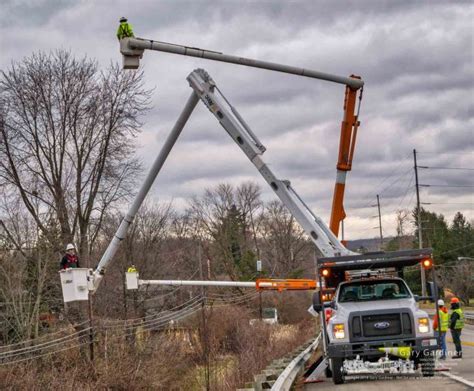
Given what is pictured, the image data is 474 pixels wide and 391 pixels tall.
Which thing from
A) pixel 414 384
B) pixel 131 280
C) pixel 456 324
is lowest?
pixel 414 384

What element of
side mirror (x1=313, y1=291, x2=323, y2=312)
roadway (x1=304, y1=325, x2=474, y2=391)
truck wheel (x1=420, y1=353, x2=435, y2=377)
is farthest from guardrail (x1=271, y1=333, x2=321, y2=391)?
truck wheel (x1=420, y1=353, x2=435, y2=377)

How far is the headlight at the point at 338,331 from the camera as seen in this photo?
552 inches

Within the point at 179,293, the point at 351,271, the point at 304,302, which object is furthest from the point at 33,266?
the point at 304,302

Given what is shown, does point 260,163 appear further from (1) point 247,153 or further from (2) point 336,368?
(2) point 336,368

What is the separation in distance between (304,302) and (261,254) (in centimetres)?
3113

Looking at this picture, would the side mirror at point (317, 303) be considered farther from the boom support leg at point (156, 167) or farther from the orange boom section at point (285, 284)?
the orange boom section at point (285, 284)

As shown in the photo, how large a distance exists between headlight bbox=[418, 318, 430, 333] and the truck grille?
197 mm

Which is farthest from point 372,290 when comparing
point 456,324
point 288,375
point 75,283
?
point 75,283

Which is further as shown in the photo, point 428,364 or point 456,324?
point 456,324

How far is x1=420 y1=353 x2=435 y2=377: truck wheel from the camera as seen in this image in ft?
45.9

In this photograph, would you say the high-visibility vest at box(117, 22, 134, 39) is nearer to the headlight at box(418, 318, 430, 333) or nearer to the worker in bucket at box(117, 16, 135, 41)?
the worker in bucket at box(117, 16, 135, 41)

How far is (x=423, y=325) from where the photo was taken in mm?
13906

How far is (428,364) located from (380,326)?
49.0 inches

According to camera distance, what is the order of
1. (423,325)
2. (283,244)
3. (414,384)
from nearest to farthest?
(414,384), (423,325), (283,244)
